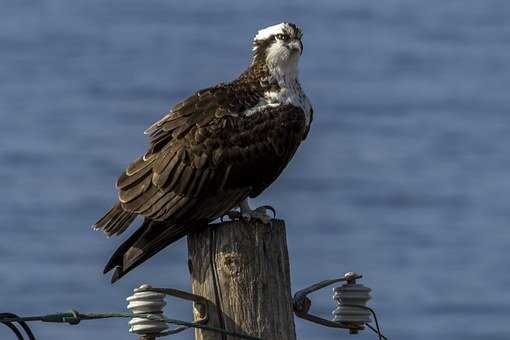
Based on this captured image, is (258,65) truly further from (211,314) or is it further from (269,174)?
(211,314)

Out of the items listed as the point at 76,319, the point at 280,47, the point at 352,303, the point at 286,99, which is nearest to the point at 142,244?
the point at 76,319

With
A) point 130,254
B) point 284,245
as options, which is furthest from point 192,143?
point 284,245

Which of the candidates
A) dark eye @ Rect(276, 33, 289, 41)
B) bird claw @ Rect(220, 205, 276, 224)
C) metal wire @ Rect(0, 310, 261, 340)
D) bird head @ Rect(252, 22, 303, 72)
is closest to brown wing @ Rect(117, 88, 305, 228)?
bird claw @ Rect(220, 205, 276, 224)

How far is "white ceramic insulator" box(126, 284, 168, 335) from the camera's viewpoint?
6.73 m

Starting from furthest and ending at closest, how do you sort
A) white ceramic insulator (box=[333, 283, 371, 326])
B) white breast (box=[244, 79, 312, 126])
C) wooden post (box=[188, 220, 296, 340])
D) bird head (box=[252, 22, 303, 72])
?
bird head (box=[252, 22, 303, 72]) → white breast (box=[244, 79, 312, 126]) → white ceramic insulator (box=[333, 283, 371, 326]) → wooden post (box=[188, 220, 296, 340])

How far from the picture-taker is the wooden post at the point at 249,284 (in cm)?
664

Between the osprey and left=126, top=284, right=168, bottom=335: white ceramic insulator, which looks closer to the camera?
left=126, top=284, right=168, bottom=335: white ceramic insulator

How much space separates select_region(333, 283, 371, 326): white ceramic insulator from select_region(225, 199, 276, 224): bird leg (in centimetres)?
49

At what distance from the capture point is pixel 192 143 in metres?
7.91

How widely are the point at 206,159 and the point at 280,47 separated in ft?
3.49

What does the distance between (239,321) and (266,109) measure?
1931 mm

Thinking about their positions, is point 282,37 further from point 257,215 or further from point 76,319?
point 76,319

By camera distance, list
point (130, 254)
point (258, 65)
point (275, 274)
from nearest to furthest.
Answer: point (275, 274), point (130, 254), point (258, 65)

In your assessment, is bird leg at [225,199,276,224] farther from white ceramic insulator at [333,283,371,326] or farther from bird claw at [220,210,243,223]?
white ceramic insulator at [333,283,371,326]
